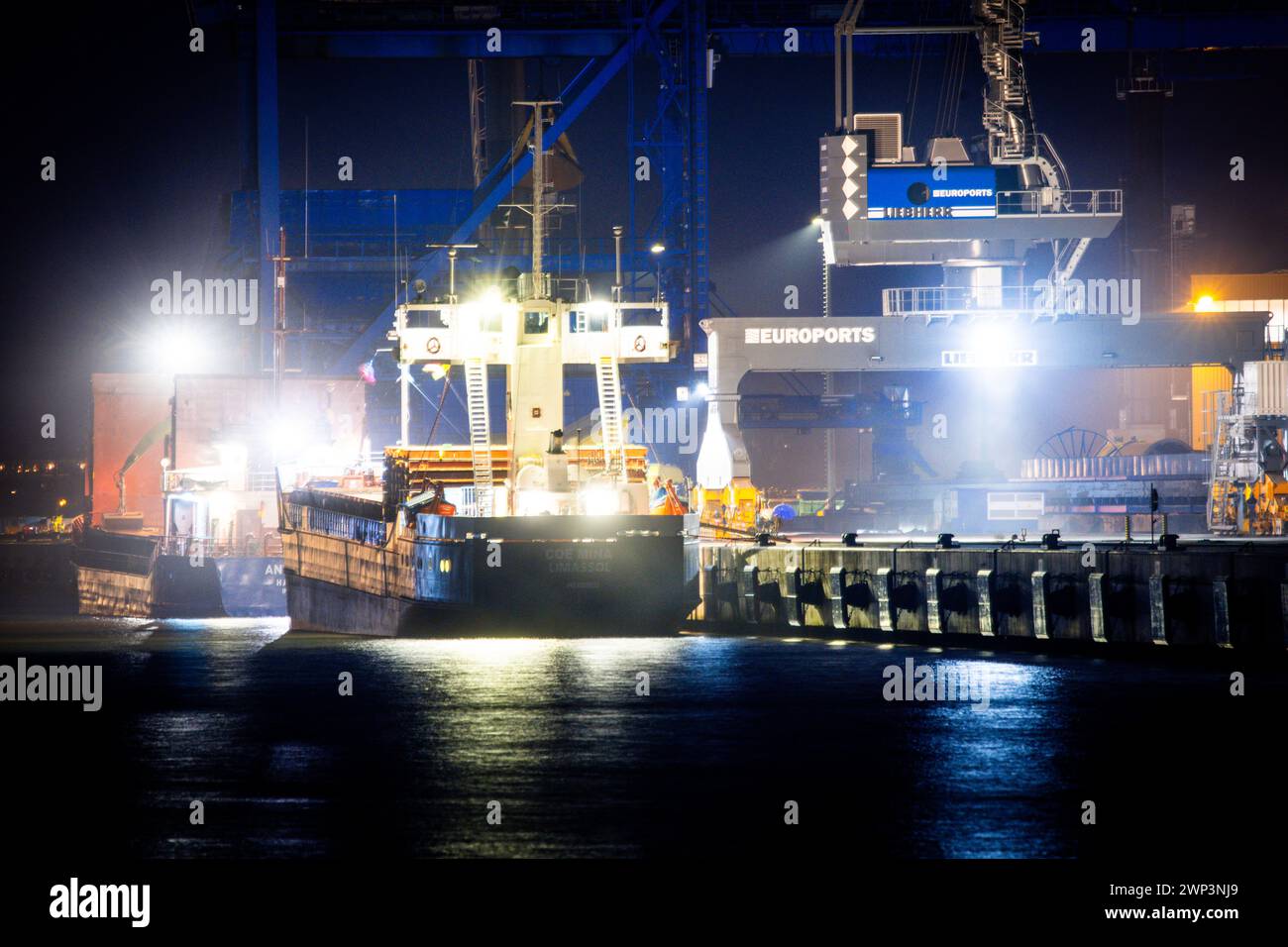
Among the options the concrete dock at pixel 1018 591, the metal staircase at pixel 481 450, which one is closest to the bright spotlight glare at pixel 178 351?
the metal staircase at pixel 481 450

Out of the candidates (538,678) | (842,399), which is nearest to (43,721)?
(538,678)

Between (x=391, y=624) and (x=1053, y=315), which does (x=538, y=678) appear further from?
(x=1053, y=315)

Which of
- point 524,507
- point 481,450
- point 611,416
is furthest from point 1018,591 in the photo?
point 481,450

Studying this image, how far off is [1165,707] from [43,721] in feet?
46.6

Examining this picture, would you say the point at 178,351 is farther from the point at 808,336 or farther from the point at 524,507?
the point at 524,507

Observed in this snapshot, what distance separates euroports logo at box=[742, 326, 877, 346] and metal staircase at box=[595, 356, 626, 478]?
11.2 meters

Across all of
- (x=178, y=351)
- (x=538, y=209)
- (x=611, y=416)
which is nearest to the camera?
(x=538, y=209)

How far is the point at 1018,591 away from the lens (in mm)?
28375

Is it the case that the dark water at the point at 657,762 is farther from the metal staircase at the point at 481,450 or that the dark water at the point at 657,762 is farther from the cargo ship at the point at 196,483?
the cargo ship at the point at 196,483

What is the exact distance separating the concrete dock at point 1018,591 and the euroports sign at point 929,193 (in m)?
15.2

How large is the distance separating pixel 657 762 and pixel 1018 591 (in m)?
13.0

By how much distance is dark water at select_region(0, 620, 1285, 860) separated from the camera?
13266 mm

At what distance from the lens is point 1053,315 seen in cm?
4966

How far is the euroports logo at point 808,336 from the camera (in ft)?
157
